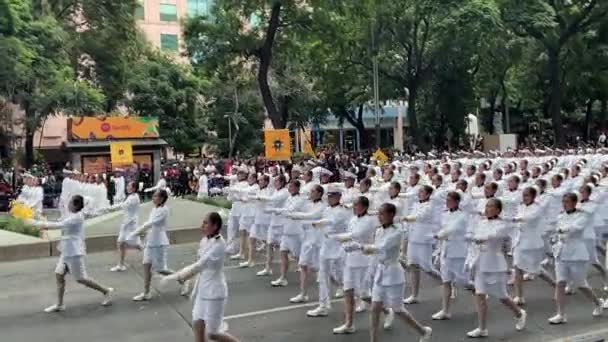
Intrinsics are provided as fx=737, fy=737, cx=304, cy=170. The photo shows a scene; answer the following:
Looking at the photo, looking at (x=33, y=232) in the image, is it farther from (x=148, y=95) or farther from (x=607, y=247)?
(x=148, y=95)

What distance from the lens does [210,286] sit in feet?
23.3

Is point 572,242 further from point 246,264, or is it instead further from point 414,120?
point 414,120

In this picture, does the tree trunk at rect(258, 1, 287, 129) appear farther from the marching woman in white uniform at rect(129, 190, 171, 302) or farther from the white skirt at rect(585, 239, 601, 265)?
the white skirt at rect(585, 239, 601, 265)

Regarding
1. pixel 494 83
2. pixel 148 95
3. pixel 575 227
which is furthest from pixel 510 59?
pixel 575 227

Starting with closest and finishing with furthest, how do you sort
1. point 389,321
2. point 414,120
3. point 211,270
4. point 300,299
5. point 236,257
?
point 211,270, point 389,321, point 300,299, point 236,257, point 414,120

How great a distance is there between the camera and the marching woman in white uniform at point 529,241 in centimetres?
972

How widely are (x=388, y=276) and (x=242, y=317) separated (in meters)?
2.70

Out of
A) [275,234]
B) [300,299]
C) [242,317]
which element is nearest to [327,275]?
[300,299]

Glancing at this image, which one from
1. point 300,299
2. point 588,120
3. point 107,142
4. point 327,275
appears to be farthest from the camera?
point 588,120

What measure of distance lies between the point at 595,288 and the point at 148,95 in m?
34.0

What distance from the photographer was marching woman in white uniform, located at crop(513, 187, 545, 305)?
972cm

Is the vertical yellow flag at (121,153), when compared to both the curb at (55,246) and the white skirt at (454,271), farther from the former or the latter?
the white skirt at (454,271)

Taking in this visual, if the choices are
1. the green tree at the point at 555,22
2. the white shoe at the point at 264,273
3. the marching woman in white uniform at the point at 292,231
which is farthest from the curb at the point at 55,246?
the green tree at the point at 555,22

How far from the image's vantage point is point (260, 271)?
508 inches
